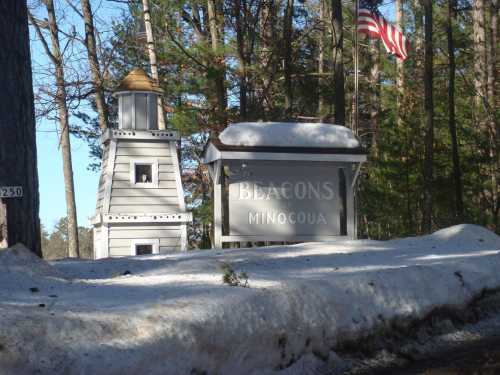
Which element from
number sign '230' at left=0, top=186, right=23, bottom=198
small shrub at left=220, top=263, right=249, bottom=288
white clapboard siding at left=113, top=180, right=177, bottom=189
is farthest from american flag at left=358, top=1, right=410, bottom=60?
small shrub at left=220, top=263, right=249, bottom=288

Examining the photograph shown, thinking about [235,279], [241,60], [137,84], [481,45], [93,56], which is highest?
[93,56]

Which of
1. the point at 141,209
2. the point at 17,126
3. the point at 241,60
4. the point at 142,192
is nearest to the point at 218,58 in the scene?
the point at 241,60

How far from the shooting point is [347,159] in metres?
15.2

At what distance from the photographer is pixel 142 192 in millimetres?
19422

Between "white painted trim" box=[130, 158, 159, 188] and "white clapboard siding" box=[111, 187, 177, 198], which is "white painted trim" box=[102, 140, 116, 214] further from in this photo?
"white painted trim" box=[130, 158, 159, 188]

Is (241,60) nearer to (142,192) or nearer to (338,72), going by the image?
(338,72)

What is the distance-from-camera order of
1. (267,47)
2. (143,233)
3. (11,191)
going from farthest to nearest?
1. (267,47)
2. (143,233)
3. (11,191)

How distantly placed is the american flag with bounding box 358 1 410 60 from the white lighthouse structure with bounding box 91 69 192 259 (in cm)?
644

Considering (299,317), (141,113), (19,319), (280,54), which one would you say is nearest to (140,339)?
(19,319)

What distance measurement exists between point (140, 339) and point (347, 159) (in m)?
11.1

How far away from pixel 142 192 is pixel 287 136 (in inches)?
231

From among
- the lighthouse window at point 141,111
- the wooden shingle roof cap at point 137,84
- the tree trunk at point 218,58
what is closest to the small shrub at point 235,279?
the lighthouse window at point 141,111

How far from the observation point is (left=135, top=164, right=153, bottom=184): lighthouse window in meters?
19.5

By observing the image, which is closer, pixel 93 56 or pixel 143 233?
pixel 143 233
